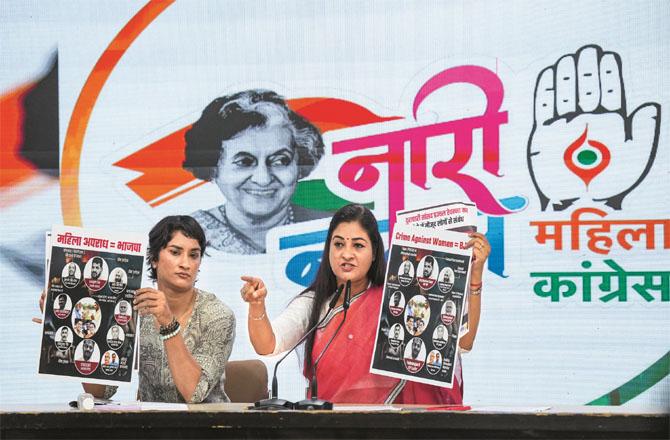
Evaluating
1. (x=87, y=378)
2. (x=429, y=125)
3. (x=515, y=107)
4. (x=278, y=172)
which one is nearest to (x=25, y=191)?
(x=278, y=172)

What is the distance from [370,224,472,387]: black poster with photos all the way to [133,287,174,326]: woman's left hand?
65 centimetres

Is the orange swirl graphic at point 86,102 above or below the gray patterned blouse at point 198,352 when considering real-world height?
above

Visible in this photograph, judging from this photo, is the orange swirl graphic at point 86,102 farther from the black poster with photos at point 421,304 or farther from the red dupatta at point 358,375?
the black poster with photos at point 421,304

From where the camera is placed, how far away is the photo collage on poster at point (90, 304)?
2.79 m

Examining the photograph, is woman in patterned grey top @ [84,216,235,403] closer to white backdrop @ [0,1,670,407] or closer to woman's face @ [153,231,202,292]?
woman's face @ [153,231,202,292]

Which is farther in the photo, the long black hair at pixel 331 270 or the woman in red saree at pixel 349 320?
the long black hair at pixel 331 270

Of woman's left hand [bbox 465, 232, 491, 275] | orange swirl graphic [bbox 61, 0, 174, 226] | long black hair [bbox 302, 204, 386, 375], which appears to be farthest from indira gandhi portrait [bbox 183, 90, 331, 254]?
woman's left hand [bbox 465, 232, 491, 275]

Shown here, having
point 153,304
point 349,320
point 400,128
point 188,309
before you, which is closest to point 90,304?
point 153,304

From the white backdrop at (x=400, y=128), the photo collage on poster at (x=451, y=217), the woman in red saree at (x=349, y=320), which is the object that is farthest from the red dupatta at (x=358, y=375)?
the white backdrop at (x=400, y=128)

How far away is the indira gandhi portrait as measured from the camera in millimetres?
3803

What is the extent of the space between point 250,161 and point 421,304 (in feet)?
3.91

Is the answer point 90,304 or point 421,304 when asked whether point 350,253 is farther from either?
point 90,304

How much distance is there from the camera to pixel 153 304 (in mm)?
2783

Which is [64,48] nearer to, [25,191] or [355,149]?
[25,191]
